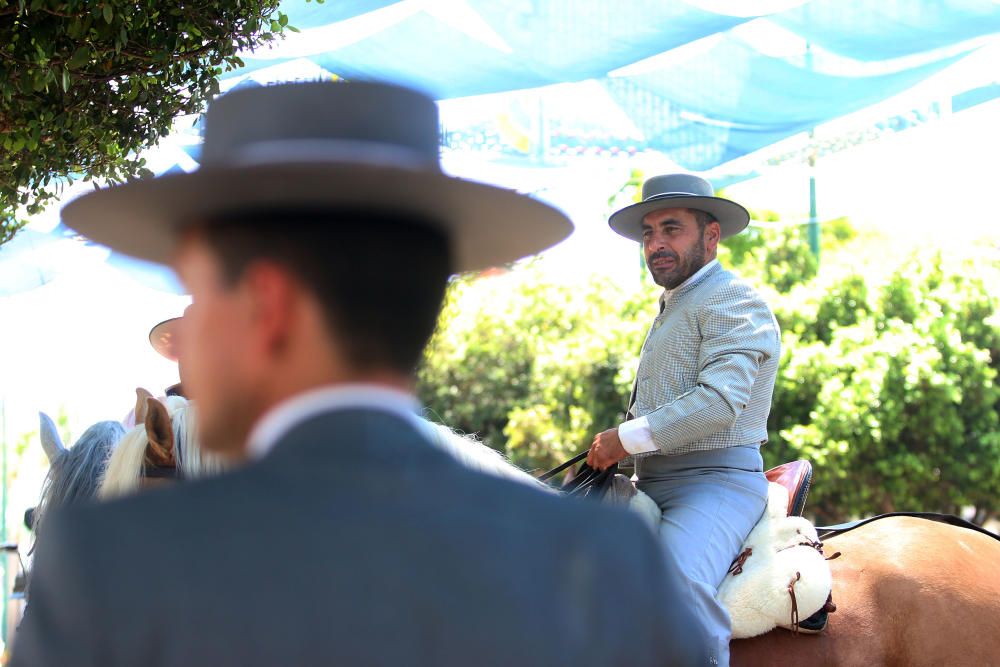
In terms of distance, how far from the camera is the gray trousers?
3.15 meters

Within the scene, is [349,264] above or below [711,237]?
below

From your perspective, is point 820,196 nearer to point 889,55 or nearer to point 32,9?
point 889,55

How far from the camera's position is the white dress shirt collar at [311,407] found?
1.03m

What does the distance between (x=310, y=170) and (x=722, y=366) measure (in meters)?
2.65

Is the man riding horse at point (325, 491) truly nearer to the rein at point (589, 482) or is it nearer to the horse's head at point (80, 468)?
the horse's head at point (80, 468)

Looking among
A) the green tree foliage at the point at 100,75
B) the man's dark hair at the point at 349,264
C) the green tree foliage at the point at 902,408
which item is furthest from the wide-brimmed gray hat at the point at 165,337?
the green tree foliage at the point at 902,408

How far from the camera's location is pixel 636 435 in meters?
3.50

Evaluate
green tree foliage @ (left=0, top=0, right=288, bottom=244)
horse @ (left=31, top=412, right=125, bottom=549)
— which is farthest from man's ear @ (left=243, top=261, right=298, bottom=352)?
green tree foliage @ (left=0, top=0, right=288, bottom=244)

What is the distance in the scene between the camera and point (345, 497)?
0.97 meters

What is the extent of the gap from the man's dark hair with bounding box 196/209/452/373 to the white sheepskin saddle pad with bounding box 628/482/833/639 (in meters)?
2.41

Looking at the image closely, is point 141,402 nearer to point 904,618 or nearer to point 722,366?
point 722,366

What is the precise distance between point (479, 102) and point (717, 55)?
1.78 meters

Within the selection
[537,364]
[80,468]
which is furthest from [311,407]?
[537,364]

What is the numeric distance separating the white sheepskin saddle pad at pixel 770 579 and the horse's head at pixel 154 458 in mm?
1460
